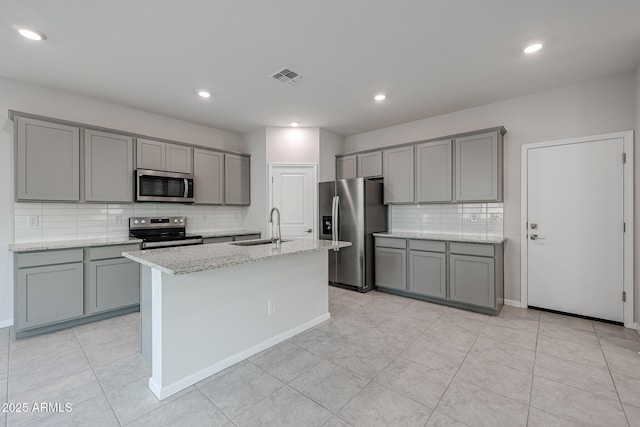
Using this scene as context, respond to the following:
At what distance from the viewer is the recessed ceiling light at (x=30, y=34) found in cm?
228

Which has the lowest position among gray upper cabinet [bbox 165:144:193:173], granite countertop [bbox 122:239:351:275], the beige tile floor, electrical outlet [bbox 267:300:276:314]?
the beige tile floor

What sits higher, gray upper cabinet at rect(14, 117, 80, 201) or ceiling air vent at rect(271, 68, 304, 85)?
ceiling air vent at rect(271, 68, 304, 85)

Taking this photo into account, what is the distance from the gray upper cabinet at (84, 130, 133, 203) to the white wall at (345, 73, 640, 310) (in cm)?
427

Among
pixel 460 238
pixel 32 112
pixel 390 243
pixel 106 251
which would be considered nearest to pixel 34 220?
pixel 106 251

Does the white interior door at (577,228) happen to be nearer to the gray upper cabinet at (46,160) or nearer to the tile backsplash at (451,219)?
the tile backsplash at (451,219)

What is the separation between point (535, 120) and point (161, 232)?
5214 mm

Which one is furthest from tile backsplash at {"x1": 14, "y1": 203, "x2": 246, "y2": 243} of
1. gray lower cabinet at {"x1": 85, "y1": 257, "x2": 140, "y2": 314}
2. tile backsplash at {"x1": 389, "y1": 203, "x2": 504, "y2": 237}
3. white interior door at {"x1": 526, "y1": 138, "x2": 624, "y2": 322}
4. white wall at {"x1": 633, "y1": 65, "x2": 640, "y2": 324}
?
white wall at {"x1": 633, "y1": 65, "x2": 640, "y2": 324}

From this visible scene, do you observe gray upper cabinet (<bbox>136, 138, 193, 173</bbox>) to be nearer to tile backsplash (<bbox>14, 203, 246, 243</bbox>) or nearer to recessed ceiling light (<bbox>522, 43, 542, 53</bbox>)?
tile backsplash (<bbox>14, 203, 246, 243</bbox>)

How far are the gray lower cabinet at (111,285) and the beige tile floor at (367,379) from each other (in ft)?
0.99

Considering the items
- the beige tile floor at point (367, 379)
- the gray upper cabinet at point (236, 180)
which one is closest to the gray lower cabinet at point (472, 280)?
the beige tile floor at point (367, 379)

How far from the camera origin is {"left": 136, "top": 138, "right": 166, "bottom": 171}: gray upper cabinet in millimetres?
3844

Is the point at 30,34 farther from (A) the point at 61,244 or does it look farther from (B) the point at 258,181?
(B) the point at 258,181

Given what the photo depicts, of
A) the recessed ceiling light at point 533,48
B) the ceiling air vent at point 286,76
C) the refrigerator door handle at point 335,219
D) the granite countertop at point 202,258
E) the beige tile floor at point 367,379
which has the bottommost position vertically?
the beige tile floor at point 367,379

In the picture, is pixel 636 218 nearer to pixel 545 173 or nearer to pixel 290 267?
pixel 545 173
